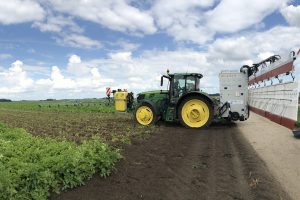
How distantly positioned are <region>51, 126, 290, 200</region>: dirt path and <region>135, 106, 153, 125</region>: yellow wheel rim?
5752 mm

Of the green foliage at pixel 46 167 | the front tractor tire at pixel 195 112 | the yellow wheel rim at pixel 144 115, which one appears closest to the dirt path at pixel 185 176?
the green foliage at pixel 46 167

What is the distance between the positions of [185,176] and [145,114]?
1012 centimetres

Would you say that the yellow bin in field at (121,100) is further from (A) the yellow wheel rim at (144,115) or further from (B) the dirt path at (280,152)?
(B) the dirt path at (280,152)

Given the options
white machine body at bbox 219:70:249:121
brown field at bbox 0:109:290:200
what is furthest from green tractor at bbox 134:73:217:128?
brown field at bbox 0:109:290:200

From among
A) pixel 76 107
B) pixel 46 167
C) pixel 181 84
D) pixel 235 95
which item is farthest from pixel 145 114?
pixel 76 107

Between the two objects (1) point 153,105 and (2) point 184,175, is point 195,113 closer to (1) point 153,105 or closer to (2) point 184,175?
(1) point 153,105

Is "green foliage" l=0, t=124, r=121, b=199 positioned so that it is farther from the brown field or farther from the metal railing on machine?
the metal railing on machine

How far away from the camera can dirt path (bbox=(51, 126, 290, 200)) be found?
704 centimetres

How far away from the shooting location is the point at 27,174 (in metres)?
6.36

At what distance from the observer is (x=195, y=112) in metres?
17.5

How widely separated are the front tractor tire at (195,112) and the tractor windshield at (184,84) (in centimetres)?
65

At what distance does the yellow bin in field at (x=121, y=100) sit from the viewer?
20719 millimetres

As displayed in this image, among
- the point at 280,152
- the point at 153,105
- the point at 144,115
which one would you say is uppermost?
the point at 153,105

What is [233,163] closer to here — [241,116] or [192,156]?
[192,156]
